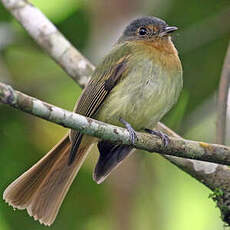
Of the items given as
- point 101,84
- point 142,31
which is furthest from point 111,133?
point 142,31

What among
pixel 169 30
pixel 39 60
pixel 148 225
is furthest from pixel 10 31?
pixel 148 225

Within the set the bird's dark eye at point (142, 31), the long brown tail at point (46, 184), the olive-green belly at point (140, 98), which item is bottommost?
the long brown tail at point (46, 184)

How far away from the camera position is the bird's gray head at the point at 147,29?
14.4 feet

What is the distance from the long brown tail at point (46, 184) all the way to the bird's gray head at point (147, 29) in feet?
2.72

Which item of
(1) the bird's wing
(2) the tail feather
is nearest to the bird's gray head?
(1) the bird's wing

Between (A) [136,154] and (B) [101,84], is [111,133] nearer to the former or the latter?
(B) [101,84]

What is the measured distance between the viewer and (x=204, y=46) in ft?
17.4

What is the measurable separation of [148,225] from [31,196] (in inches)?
41.6

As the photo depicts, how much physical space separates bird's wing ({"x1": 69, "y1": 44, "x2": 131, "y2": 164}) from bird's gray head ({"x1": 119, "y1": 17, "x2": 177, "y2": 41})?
11.0 inches

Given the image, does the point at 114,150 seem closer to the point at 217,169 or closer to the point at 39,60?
the point at 217,169

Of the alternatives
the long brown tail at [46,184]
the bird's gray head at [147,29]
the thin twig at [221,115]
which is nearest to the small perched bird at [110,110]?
the long brown tail at [46,184]

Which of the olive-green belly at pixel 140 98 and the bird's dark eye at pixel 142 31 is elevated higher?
the bird's dark eye at pixel 142 31

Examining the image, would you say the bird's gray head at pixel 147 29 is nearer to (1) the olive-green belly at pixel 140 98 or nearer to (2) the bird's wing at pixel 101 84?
(2) the bird's wing at pixel 101 84

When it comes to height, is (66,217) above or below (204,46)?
below
